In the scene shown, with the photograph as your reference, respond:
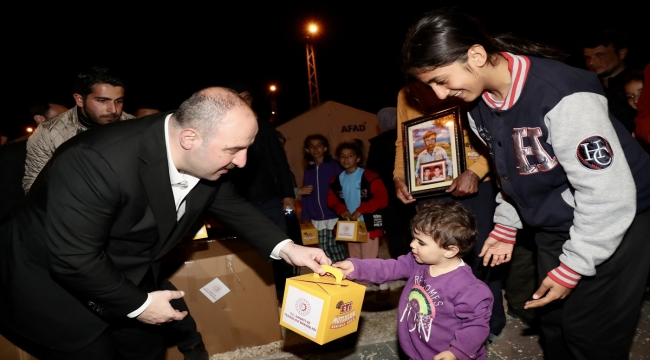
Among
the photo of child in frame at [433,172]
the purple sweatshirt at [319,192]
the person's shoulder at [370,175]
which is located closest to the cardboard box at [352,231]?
the person's shoulder at [370,175]

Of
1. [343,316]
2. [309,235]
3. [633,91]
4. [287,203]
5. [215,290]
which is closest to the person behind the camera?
[343,316]

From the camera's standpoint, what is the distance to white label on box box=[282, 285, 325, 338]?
5.04ft

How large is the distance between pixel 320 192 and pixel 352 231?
0.93 meters

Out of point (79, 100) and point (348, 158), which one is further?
point (348, 158)

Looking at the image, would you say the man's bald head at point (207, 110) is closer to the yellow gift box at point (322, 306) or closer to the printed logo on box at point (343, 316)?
the yellow gift box at point (322, 306)

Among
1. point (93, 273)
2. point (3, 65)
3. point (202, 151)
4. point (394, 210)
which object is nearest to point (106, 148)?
point (202, 151)

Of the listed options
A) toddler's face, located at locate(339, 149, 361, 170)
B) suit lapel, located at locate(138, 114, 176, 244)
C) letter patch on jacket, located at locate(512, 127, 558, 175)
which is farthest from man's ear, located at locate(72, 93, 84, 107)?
letter patch on jacket, located at locate(512, 127, 558, 175)

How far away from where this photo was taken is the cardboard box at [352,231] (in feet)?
12.9

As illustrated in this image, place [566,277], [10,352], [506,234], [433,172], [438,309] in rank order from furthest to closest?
[433,172] < [10,352] < [506,234] < [438,309] < [566,277]

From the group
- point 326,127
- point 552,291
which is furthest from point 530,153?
point 326,127

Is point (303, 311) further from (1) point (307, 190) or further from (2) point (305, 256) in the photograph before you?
(1) point (307, 190)

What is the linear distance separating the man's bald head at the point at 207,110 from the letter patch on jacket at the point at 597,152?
1.31 meters

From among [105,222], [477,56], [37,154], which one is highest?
[477,56]

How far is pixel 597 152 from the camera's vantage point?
4.12 ft
